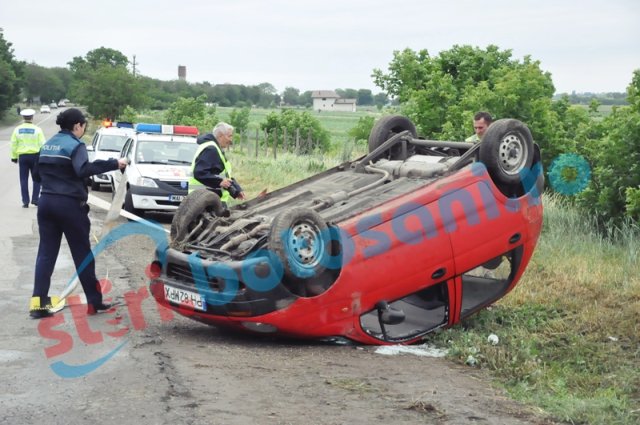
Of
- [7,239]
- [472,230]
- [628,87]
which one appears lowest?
[7,239]

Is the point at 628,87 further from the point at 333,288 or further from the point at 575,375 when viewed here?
the point at 333,288

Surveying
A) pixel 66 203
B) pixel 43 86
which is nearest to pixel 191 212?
pixel 66 203

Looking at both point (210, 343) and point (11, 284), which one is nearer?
point (210, 343)

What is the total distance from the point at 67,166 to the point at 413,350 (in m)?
3.57

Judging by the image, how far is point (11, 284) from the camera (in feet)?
32.1

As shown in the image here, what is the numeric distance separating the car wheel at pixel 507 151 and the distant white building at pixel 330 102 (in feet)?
484

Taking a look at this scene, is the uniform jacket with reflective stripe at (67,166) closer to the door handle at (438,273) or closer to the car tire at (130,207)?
the door handle at (438,273)

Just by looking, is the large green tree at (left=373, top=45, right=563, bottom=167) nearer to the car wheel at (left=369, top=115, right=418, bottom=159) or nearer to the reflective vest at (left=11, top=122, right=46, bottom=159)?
the car wheel at (left=369, top=115, right=418, bottom=159)

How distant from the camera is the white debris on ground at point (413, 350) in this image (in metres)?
7.48

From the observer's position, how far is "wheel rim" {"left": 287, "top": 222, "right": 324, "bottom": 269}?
6988mm

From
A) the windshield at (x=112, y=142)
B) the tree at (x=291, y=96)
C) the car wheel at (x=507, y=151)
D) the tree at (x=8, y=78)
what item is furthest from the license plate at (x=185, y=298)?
the tree at (x=291, y=96)

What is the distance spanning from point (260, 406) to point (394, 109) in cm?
1934

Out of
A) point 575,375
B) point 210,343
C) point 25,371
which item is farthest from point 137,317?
point 575,375

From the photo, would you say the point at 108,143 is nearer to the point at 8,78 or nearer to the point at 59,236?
the point at 59,236
